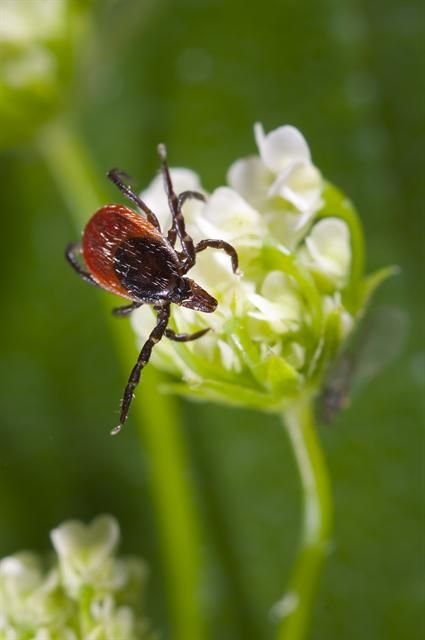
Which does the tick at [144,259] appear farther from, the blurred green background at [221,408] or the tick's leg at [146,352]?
the blurred green background at [221,408]

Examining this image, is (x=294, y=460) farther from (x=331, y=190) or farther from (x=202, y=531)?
(x=331, y=190)

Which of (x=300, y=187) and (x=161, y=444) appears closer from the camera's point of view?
(x=300, y=187)

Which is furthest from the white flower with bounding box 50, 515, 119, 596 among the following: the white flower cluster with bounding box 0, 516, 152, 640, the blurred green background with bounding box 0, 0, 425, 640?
the blurred green background with bounding box 0, 0, 425, 640

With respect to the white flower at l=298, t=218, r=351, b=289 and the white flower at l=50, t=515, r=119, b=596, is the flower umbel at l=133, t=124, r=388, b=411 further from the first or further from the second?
the white flower at l=50, t=515, r=119, b=596

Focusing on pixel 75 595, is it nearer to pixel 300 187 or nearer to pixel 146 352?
pixel 146 352

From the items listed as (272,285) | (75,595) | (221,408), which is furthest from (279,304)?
(221,408)

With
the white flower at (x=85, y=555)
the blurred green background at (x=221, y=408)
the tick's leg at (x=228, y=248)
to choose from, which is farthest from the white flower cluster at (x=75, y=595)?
the tick's leg at (x=228, y=248)
